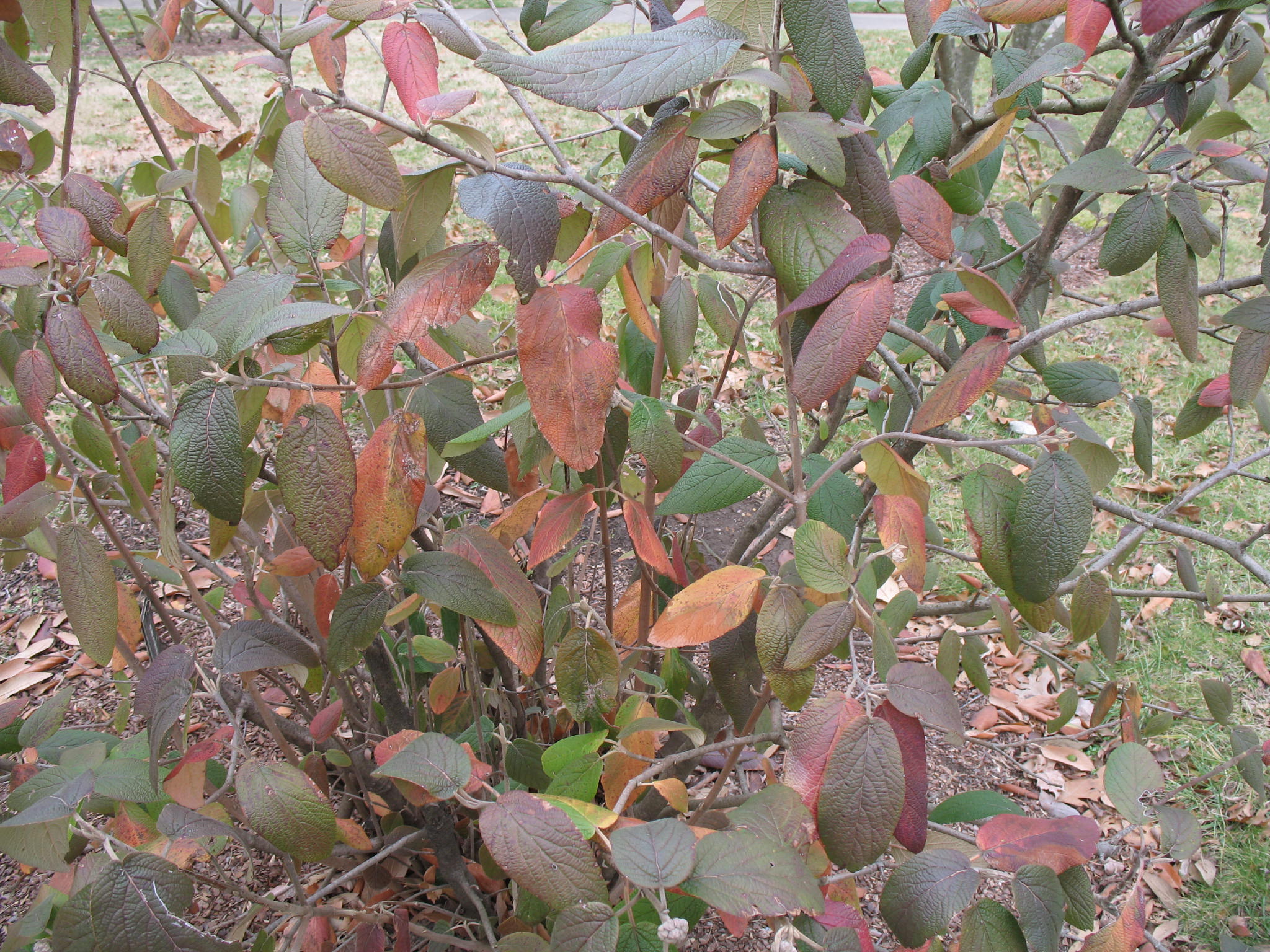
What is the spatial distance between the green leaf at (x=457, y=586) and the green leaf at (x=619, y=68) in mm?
527

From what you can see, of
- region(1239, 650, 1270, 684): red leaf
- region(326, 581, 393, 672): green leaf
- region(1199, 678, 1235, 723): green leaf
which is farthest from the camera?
region(1239, 650, 1270, 684): red leaf

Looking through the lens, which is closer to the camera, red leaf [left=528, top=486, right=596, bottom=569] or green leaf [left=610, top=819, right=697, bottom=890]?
green leaf [left=610, top=819, right=697, bottom=890]

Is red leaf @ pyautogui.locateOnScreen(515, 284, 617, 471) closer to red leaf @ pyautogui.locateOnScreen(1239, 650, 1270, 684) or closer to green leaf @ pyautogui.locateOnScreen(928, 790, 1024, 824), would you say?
green leaf @ pyautogui.locateOnScreen(928, 790, 1024, 824)

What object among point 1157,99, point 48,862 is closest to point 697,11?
point 1157,99

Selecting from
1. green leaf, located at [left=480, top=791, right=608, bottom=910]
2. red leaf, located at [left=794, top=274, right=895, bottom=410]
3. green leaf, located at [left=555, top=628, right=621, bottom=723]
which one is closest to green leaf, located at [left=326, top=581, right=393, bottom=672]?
green leaf, located at [left=555, top=628, right=621, bottom=723]

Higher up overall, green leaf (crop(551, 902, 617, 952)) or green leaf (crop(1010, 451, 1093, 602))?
green leaf (crop(1010, 451, 1093, 602))

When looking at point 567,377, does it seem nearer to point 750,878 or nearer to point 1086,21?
point 750,878

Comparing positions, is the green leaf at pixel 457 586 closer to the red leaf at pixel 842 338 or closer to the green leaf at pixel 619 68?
the red leaf at pixel 842 338

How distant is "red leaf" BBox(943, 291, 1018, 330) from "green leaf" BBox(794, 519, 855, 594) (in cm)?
26

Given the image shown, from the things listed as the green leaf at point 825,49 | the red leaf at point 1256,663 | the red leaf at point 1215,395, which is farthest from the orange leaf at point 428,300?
the red leaf at point 1256,663

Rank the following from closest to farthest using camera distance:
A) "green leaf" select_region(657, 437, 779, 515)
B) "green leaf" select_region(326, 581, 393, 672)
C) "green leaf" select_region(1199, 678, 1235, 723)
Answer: "green leaf" select_region(326, 581, 393, 672), "green leaf" select_region(657, 437, 779, 515), "green leaf" select_region(1199, 678, 1235, 723)

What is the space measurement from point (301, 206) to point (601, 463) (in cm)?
47

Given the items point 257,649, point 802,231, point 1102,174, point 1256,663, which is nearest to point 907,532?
point 802,231

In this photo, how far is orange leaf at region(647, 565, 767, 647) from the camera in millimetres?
884
